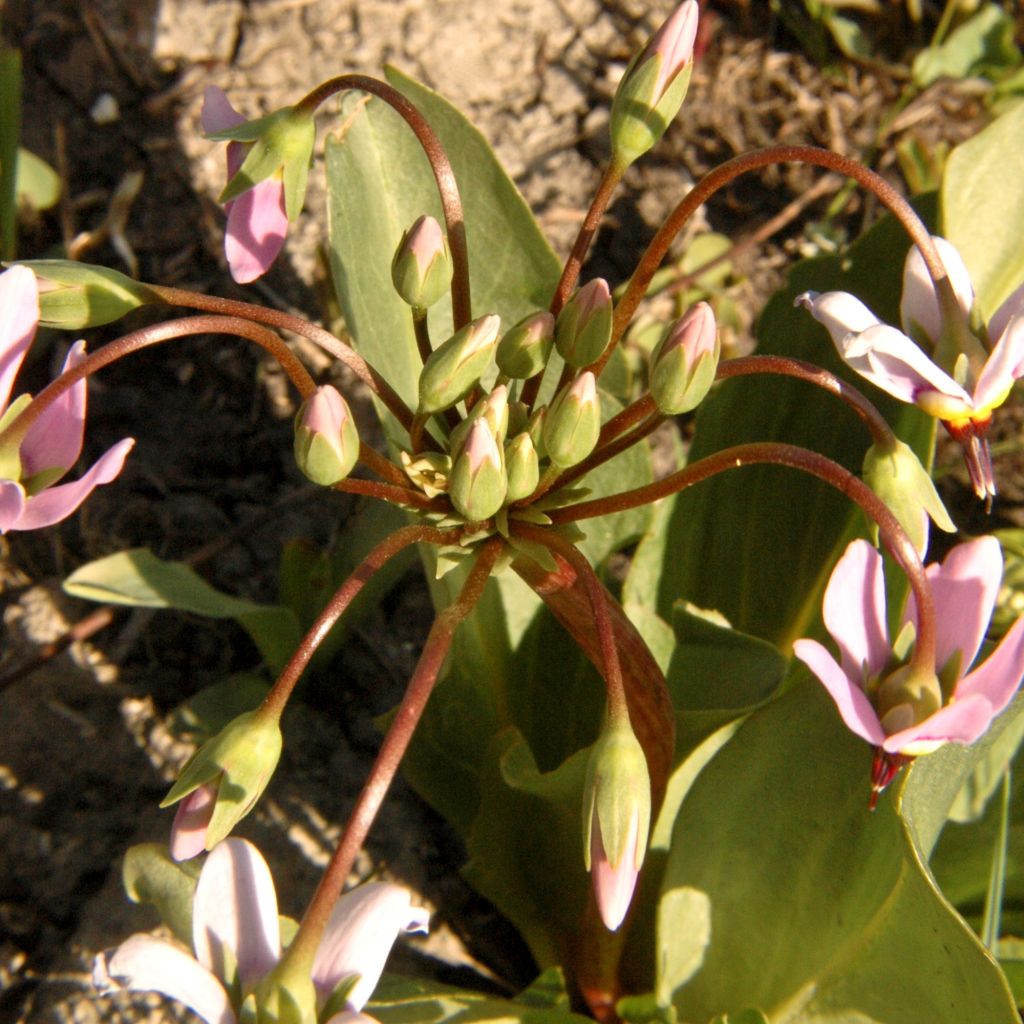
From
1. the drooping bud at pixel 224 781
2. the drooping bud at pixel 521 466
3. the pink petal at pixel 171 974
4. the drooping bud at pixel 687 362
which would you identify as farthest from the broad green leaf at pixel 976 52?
the pink petal at pixel 171 974

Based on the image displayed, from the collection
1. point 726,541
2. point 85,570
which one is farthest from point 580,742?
point 85,570

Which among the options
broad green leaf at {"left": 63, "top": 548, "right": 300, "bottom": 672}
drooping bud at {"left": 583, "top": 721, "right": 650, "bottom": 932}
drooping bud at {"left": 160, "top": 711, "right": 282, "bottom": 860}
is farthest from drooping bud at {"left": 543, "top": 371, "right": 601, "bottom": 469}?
broad green leaf at {"left": 63, "top": 548, "right": 300, "bottom": 672}

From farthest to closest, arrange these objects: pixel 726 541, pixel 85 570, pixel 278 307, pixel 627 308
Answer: pixel 278 307, pixel 726 541, pixel 85 570, pixel 627 308

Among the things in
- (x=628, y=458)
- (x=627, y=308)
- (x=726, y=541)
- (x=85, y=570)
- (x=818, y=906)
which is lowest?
(x=818, y=906)

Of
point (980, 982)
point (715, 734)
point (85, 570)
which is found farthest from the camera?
point (85, 570)

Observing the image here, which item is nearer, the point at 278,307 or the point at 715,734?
the point at 715,734

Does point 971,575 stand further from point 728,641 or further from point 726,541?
point 726,541

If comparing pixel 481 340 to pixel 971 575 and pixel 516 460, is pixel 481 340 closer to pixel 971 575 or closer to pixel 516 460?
pixel 516 460

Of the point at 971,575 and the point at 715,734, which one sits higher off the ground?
the point at 971,575

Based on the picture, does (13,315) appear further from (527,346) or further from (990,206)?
(990,206)
